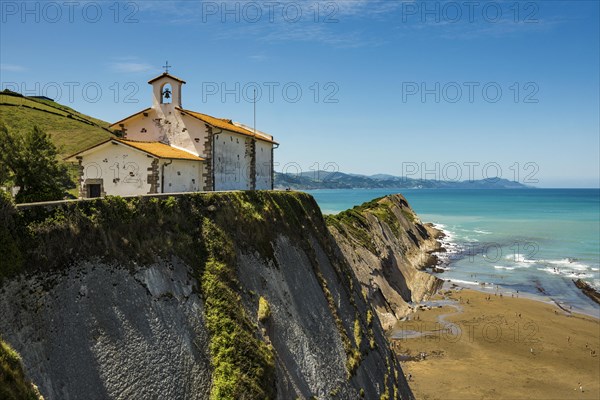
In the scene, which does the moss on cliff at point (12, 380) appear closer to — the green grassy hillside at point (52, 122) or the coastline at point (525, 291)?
the coastline at point (525, 291)

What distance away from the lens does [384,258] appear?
62.3 meters

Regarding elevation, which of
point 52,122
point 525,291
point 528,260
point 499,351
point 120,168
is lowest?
point 499,351

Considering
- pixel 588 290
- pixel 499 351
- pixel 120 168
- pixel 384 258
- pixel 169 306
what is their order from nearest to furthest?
pixel 169 306, pixel 120 168, pixel 499 351, pixel 384 258, pixel 588 290

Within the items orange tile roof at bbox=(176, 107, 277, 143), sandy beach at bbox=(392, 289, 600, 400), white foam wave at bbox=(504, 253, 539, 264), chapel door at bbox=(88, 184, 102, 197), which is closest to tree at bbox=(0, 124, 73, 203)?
chapel door at bbox=(88, 184, 102, 197)

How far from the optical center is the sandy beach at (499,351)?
36.4 metres

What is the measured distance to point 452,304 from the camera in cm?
5816

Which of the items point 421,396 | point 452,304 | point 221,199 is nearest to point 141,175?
point 221,199

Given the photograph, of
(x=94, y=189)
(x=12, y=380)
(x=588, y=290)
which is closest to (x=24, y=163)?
(x=94, y=189)

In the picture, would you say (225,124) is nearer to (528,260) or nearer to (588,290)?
→ (588,290)

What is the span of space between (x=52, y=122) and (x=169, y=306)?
501ft

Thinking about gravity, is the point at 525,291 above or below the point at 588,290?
below

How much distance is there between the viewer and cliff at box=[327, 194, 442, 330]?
51.8 metres

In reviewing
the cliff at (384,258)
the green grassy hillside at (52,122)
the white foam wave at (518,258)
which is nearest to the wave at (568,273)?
the white foam wave at (518,258)

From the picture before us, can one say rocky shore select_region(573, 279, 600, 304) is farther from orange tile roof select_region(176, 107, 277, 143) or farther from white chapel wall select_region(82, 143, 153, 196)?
white chapel wall select_region(82, 143, 153, 196)
